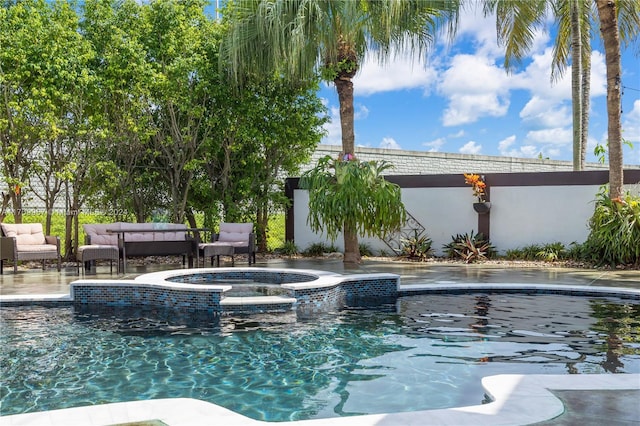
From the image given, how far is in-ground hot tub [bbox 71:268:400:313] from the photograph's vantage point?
686 cm

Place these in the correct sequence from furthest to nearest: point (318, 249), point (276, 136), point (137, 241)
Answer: point (318, 249), point (276, 136), point (137, 241)

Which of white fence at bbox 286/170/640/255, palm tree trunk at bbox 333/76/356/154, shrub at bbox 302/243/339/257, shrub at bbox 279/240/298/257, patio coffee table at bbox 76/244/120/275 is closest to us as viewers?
patio coffee table at bbox 76/244/120/275

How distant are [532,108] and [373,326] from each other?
32.9ft

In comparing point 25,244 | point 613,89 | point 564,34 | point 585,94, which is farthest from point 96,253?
point 564,34

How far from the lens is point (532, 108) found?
14500mm

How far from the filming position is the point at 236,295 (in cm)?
760

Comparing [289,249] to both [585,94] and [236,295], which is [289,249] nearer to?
[236,295]

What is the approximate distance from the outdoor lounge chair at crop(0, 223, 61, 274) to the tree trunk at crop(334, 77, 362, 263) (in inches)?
193

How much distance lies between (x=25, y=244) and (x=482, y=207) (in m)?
8.21

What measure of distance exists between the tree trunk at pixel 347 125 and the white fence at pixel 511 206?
201 cm

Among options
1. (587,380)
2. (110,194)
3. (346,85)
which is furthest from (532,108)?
(587,380)

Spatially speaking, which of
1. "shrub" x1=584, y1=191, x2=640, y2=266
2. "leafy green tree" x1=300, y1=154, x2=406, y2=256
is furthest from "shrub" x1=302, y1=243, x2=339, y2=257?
"shrub" x1=584, y1=191, x2=640, y2=266

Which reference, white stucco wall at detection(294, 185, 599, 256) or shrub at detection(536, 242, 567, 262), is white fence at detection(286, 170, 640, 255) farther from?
shrub at detection(536, 242, 567, 262)

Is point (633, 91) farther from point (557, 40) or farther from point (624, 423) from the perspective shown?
point (624, 423)
